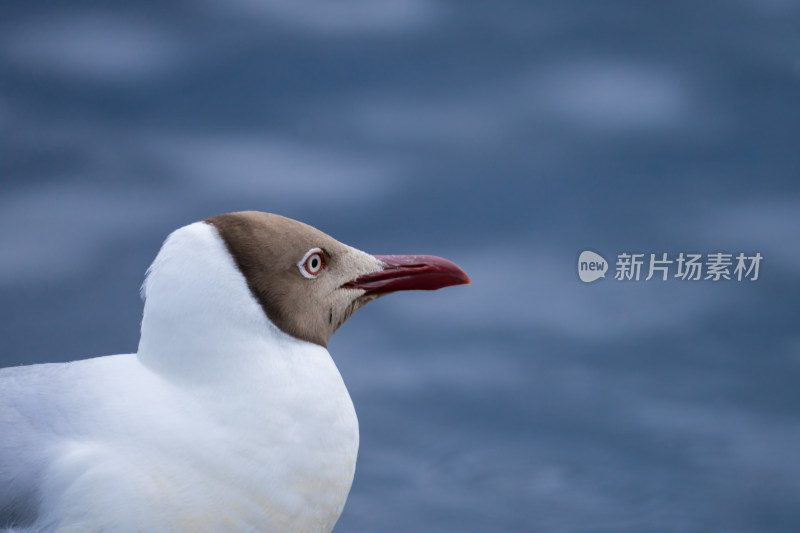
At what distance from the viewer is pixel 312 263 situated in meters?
2.92

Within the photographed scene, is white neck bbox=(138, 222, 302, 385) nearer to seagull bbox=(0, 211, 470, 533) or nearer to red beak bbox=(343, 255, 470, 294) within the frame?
seagull bbox=(0, 211, 470, 533)

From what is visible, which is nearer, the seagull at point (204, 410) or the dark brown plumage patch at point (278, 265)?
the seagull at point (204, 410)

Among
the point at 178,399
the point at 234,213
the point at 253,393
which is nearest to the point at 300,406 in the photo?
the point at 253,393

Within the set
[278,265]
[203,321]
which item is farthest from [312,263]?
[203,321]

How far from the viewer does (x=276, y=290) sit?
2793mm

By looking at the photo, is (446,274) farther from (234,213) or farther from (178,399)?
(178,399)

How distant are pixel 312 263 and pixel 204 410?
1.96 feet

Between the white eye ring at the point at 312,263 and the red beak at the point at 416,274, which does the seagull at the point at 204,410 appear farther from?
the red beak at the point at 416,274

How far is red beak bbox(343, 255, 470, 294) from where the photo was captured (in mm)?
3164

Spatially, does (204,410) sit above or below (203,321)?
below

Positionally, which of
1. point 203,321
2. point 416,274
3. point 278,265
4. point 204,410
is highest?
point 416,274

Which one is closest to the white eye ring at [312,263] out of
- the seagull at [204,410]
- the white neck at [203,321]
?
the seagull at [204,410]

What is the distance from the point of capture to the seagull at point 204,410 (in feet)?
8.13

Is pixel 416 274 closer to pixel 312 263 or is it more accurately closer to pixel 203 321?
pixel 312 263
